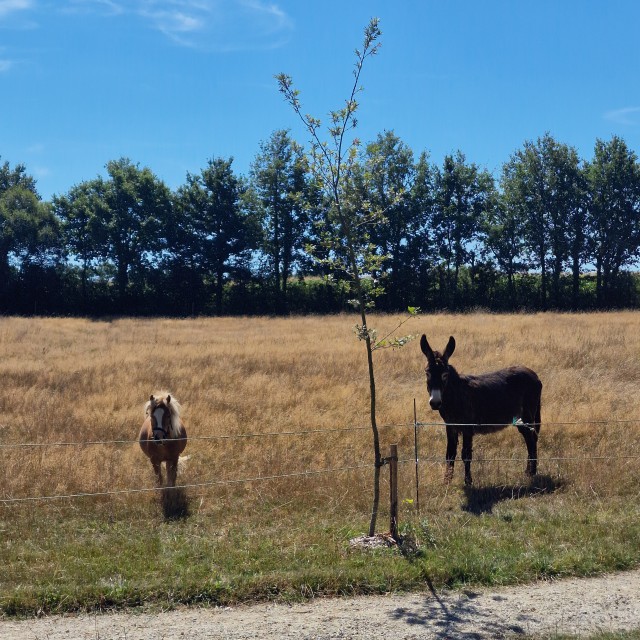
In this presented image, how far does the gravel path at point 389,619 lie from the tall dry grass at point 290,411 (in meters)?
2.70

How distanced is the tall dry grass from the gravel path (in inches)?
106

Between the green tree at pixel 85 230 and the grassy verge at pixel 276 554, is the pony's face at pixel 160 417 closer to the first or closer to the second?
the grassy verge at pixel 276 554

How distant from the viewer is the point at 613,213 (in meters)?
52.6

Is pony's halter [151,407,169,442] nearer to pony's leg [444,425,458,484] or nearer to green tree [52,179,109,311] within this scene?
pony's leg [444,425,458,484]

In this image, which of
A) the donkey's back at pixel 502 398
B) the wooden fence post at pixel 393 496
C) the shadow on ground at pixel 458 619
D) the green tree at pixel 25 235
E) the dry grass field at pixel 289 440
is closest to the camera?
the shadow on ground at pixel 458 619

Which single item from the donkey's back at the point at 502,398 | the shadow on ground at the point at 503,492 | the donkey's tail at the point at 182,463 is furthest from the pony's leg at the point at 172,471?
the donkey's back at the point at 502,398

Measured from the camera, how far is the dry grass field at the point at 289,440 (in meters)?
8.05

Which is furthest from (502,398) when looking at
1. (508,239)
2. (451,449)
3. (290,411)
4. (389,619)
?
(508,239)

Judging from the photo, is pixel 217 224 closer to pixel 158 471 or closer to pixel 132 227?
pixel 132 227

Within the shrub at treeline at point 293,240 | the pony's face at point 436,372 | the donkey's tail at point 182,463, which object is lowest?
the donkey's tail at point 182,463

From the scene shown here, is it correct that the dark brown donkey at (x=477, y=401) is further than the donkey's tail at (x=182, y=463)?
No

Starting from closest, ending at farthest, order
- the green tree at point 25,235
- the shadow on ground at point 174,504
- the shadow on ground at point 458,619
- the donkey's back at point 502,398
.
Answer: the shadow on ground at point 458,619
the shadow on ground at point 174,504
the donkey's back at point 502,398
the green tree at point 25,235

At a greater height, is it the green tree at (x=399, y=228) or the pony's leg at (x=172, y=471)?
the green tree at (x=399, y=228)

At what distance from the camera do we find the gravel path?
16.9 feet
